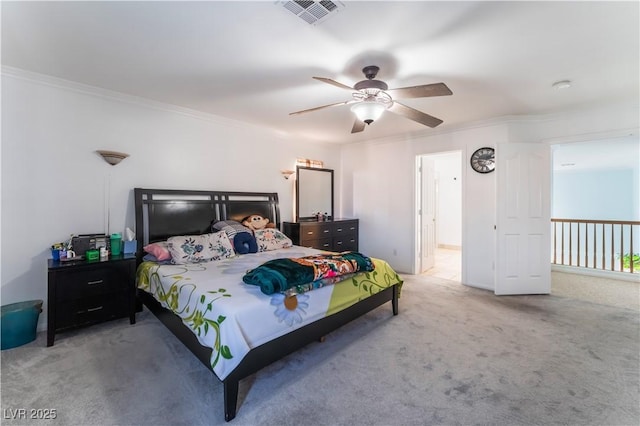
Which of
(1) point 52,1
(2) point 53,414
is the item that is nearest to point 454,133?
(1) point 52,1

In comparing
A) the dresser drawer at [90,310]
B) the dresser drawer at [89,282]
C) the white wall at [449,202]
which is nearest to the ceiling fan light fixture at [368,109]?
the dresser drawer at [89,282]

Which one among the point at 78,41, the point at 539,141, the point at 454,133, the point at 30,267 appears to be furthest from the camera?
the point at 454,133

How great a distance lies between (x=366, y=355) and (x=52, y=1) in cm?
342

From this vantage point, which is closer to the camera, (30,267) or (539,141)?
(30,267)

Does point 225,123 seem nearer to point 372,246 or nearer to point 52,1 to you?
point 52,1

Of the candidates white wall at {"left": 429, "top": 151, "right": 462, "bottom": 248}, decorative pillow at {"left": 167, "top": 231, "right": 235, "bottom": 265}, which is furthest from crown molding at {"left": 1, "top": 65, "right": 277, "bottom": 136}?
white wall at {"left": 429, "top": 151, "right": 462, "bottom": 248}

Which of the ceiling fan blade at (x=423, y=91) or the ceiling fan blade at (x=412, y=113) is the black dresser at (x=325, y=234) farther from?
the ceiling fan blade at (x=423, y=91)

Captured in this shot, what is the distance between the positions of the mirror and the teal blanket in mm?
2631

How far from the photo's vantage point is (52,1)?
5.79 ft

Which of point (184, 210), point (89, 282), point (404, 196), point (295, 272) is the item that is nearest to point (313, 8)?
point (295, 272)

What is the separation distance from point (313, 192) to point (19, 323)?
13.7 feet

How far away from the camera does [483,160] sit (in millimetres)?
4301

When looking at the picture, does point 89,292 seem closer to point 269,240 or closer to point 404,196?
point 269,240

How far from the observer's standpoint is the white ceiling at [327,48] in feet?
6.07
